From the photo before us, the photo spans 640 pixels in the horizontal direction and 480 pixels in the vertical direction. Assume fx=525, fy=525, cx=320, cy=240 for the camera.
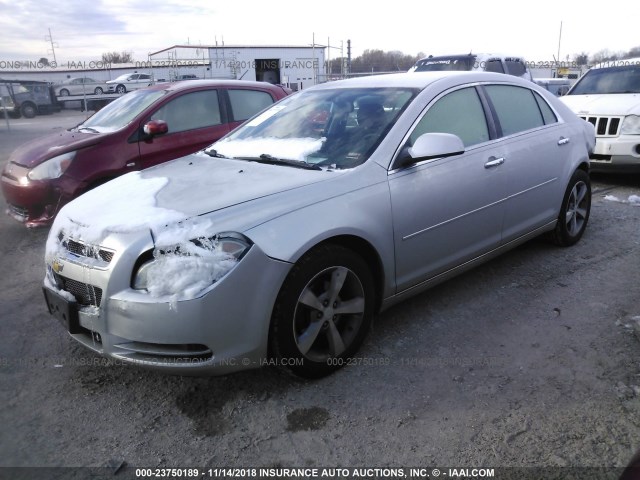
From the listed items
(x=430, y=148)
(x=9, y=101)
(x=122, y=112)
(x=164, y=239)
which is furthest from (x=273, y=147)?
(x=9, y=101)

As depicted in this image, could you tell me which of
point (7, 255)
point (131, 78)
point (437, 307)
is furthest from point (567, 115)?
point (131, 78)

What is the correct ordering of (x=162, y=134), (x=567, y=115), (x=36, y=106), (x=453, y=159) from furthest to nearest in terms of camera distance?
(x=36, y=106) < (x=162, y=134) < (x=567, y=115) < (x=453, y=159)

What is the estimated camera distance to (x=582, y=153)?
480cm

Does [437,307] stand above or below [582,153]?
below

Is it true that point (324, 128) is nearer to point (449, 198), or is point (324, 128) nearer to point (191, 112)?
point (449, 198)

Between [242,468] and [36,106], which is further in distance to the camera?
[36,106]

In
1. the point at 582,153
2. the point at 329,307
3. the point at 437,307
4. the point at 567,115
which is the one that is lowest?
the point at 437,307

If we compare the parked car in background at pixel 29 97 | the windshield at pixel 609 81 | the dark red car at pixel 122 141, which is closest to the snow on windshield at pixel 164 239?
the dark red car at pixel 122 141

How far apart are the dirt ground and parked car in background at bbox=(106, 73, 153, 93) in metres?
29.4

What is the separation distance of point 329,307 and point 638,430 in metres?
1.56

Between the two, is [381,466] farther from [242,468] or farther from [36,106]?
[36,106]

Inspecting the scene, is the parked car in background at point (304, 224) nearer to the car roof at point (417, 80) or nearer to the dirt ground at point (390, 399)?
the car roof at point (417, 80)

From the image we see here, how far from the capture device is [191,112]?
20.4 ft

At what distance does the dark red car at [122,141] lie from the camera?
17.5 ft
